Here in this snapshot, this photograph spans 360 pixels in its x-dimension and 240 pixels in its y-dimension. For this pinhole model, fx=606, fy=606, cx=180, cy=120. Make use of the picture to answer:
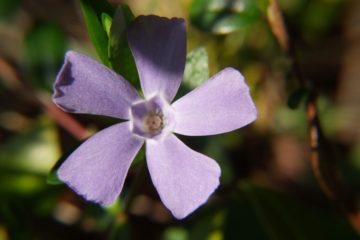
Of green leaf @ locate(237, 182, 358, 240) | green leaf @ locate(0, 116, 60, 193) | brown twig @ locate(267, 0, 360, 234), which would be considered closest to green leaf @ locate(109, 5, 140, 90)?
brown twig @ locate(267, 0, 360, 234)

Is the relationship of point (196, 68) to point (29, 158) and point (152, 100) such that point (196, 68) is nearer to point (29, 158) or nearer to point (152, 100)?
point (152, 100)

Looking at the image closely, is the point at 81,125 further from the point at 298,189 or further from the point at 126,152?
the point at 298,189

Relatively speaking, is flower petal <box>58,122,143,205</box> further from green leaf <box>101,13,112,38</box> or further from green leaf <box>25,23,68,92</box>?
green leaf <box>25,23,68,92</box>

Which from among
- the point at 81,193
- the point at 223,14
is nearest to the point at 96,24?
the point at 81,193

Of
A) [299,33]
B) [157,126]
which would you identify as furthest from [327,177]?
[299,33]

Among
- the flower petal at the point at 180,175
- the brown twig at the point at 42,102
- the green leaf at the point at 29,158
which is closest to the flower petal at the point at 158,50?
the flower petal at the point at 180,175

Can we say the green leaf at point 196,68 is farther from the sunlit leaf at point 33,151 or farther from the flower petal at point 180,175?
the sunlit leaf at point 33,151
